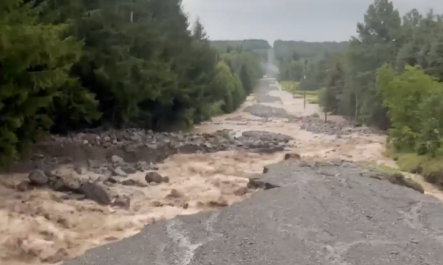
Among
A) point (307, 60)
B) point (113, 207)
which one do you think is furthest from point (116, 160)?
point (307, 60)

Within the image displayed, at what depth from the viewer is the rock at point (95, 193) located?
16750 millimetres

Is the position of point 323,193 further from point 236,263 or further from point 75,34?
point 75,34

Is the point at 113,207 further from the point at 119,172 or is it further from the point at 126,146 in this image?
the point at 126,146

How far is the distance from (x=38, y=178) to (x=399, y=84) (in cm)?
2100

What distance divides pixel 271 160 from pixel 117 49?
27.9 ft

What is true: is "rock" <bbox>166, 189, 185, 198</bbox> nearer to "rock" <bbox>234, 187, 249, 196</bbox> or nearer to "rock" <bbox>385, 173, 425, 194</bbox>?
"rock" <bbox>234, 187, 249, 196</bbox>

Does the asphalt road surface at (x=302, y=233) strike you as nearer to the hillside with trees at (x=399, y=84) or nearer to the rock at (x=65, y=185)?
the rock at (x=65, y=185)

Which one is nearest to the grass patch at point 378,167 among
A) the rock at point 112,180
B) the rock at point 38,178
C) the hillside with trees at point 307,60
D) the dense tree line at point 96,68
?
the rock at point 112,180

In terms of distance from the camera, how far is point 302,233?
14.1m

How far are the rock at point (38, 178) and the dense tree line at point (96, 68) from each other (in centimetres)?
90

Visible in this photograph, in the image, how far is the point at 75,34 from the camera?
1011 inches

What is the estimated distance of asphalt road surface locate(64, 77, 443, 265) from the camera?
Answer: 12.3 metres

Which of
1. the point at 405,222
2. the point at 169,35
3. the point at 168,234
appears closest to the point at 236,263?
the point at 168,234

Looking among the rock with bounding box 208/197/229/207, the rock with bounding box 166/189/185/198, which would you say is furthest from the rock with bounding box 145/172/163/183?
the rock with bounding box 208/197/229/207
